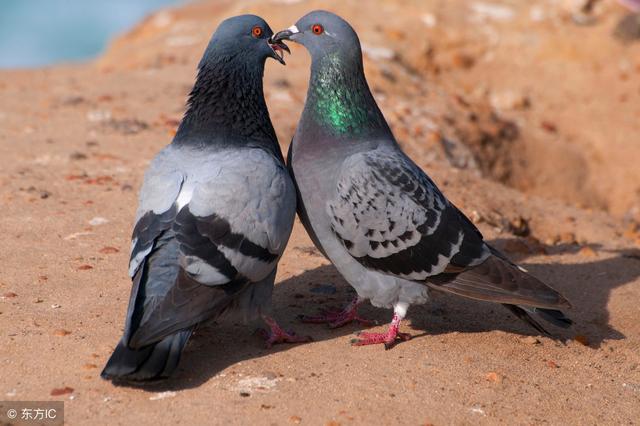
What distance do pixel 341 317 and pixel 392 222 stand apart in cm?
67

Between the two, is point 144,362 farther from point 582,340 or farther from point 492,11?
point 492,11

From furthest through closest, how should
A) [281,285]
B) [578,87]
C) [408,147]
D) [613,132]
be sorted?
[578,87] < [613,132] < [408,147] < [281,285]

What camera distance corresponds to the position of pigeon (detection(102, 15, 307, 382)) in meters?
3.79

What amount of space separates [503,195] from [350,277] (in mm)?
3079

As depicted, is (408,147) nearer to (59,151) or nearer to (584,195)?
(584,195)

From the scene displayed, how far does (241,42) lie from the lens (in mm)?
4754

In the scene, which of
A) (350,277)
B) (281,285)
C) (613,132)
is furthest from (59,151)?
(613,132)

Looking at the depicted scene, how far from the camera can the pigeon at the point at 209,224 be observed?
3.79 m

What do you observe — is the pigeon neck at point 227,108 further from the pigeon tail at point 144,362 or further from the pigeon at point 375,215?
the pigeon tail at point 144,362

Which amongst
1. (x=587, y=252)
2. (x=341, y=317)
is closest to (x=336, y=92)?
(x=341, y=317)

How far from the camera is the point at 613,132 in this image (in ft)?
31.5

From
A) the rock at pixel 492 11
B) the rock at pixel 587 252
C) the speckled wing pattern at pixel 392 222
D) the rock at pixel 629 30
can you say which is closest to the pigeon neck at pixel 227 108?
the speckled wing pattern at pixel 392 222

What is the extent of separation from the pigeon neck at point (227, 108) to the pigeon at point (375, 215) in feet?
0.84

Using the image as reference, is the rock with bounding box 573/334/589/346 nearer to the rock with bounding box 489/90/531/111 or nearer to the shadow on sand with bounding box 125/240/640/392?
the shadow on sand with bounding box 125/240/640/392
